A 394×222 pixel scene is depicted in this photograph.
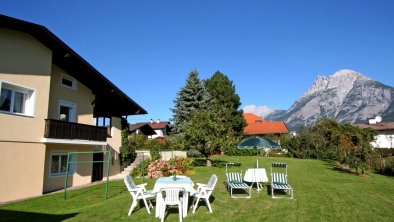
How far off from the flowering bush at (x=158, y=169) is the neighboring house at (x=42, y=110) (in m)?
3.50

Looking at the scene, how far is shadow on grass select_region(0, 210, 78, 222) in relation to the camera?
919 centimetres

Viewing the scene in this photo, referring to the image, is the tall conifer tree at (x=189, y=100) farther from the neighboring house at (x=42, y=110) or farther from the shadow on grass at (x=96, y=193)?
the shadow on grass at (x=96, y=193)

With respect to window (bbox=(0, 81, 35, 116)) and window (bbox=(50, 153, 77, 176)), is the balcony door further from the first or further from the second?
window (bbox=(0, 81, 35, 116))

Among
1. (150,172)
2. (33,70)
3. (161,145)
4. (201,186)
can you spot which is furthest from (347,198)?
(161,145)

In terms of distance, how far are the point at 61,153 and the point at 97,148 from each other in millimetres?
3171

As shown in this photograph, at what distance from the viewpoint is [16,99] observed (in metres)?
13.9

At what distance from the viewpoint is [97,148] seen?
65.2 ft

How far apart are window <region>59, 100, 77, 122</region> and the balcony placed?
1.25 metres

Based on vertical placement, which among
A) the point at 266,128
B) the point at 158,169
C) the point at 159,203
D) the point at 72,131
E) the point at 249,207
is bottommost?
the point at 249,207

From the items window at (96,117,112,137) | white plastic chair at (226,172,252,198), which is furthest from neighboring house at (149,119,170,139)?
white plastic chair at (226,172,252,198)

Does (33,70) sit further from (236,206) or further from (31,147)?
(236,206)

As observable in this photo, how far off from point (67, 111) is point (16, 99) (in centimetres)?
429

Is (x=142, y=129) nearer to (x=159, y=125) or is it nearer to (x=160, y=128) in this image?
(x=160, y=128)

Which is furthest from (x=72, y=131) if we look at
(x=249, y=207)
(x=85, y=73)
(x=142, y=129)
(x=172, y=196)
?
(x=142, y=129)
